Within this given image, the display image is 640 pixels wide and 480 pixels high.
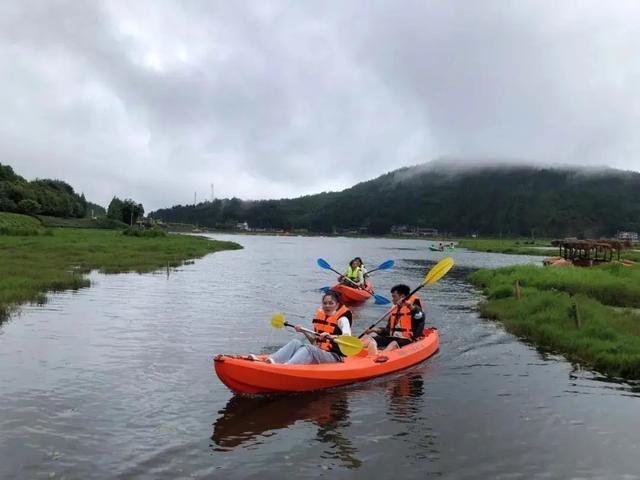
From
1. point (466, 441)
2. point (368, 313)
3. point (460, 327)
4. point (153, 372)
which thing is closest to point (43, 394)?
point (153, 372)

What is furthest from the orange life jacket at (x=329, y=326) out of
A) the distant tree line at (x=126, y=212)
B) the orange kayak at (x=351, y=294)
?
the distant tree line at (x=126, y=212)

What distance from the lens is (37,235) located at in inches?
1879

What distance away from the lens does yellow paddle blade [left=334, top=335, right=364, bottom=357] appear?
9.30m

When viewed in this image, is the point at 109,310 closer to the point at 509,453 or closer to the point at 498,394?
the point at 498,394

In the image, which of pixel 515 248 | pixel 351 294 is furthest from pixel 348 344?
Answer: pixel 515 248

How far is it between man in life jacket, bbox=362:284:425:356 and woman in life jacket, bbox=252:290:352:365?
1815mm

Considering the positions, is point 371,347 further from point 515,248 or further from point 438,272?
point 515,248

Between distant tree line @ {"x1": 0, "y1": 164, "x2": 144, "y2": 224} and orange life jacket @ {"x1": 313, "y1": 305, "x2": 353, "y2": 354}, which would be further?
distant tree line @ {"x1": 0, "y1": 164, "x2": 144, "y2": 224}

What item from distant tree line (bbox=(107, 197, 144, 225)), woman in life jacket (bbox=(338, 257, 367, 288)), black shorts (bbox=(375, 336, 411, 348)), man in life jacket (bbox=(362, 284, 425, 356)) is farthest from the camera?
distant tree line (bbox=(107, 197, 144, 225))

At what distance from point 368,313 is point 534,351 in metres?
7.28

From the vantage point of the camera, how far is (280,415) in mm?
7773

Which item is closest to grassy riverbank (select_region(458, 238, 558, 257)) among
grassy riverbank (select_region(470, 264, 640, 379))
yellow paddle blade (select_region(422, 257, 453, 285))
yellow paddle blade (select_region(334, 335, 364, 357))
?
grassy riverbank (select_region(470, 264, 640, 379))

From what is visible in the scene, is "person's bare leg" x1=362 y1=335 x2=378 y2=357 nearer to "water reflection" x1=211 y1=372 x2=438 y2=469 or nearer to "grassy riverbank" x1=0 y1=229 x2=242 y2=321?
"water reflection" x1=211 y1=372 x2=438 y2=469

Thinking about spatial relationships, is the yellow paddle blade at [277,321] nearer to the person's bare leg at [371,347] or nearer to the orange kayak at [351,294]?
the person's bare leg at [371,347]
